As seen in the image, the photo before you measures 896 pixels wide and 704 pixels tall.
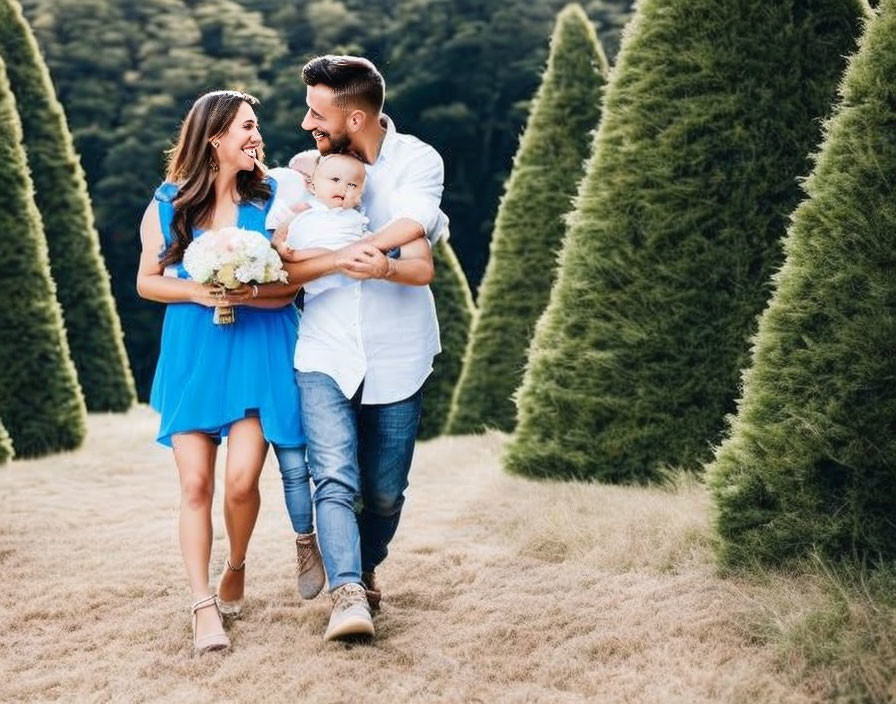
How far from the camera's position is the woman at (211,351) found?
13.8 ft

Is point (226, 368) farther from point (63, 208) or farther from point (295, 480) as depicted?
point (63, 208)

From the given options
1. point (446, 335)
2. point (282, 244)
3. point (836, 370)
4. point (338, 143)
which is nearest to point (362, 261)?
point (282, 244)

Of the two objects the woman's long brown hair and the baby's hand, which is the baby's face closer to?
the baby's hand

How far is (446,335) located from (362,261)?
385 inches

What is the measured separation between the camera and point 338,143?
4.16m

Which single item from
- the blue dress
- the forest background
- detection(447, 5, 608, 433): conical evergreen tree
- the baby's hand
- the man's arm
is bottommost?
the forest background

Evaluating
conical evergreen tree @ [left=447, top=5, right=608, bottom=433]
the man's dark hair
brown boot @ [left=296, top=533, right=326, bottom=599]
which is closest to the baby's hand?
the man's dark hair

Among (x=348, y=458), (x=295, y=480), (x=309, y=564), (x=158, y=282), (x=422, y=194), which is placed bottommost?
(x=309, y=564)

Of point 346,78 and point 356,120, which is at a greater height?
point 346,78

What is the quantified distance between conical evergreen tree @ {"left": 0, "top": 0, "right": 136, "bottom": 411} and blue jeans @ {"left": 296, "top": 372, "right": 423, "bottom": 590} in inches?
466

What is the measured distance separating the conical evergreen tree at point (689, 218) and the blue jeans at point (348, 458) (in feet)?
9.78

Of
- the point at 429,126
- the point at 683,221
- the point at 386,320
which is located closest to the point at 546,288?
the point at 683,221

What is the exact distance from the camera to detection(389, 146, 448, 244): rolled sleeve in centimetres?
406

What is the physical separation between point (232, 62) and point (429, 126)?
5265 mm
